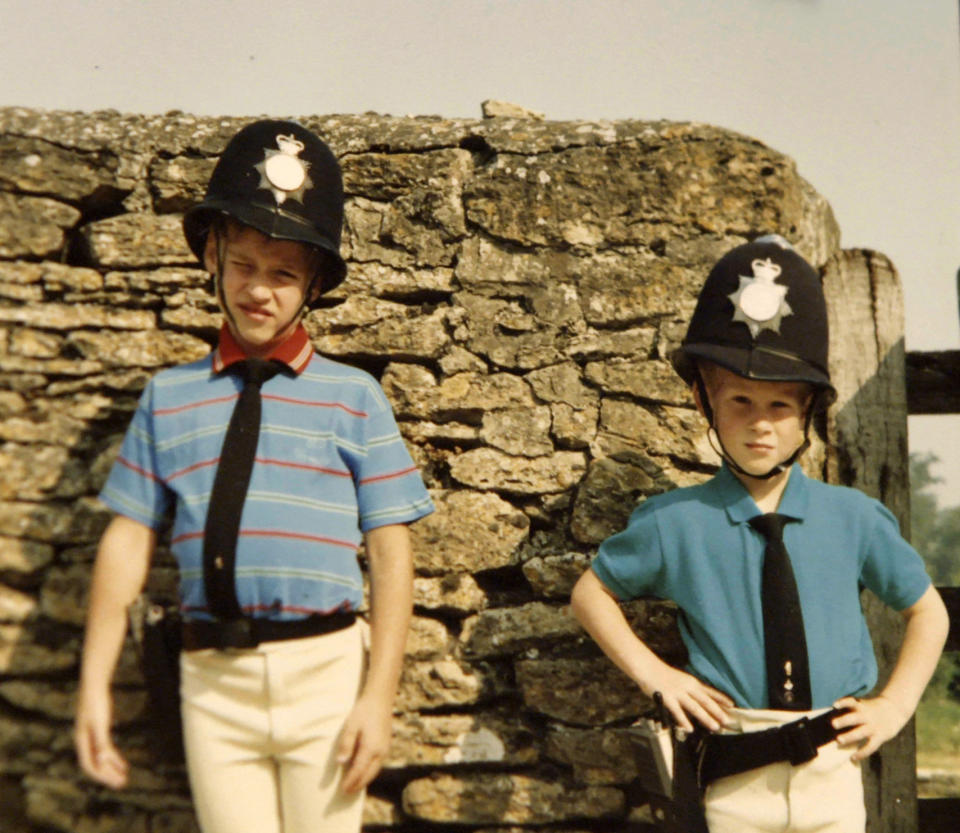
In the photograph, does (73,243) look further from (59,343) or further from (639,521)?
(639,521)

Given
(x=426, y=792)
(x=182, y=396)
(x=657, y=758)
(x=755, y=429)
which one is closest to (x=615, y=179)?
(x=755, y=429)

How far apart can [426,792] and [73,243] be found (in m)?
1.82

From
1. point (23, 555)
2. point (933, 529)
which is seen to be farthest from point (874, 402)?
point (933, 529)

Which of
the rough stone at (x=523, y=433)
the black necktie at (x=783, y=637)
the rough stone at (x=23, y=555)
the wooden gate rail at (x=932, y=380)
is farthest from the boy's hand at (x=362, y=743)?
the wooden gate rail at (x=932, y=380)

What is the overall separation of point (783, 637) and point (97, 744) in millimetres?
1439

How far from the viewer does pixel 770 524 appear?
2170mm

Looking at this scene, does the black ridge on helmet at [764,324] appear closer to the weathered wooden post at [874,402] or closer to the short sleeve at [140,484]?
the weathered wooden post at [874,402]

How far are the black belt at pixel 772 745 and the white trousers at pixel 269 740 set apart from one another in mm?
770

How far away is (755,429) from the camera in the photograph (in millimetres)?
2203

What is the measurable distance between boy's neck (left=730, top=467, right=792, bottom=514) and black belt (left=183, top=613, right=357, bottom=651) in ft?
3.21

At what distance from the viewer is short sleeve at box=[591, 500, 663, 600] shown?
2262 mm

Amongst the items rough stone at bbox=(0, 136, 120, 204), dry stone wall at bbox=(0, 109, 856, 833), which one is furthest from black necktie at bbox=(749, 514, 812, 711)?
rough stone at bbox=(0, 136, 120, 204)

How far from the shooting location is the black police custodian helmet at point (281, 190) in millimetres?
2217

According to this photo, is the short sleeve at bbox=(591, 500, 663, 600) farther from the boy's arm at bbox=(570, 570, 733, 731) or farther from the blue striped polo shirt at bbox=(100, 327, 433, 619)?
the blue striped polo shirt at bbox=(100, 327, 433, 619)
